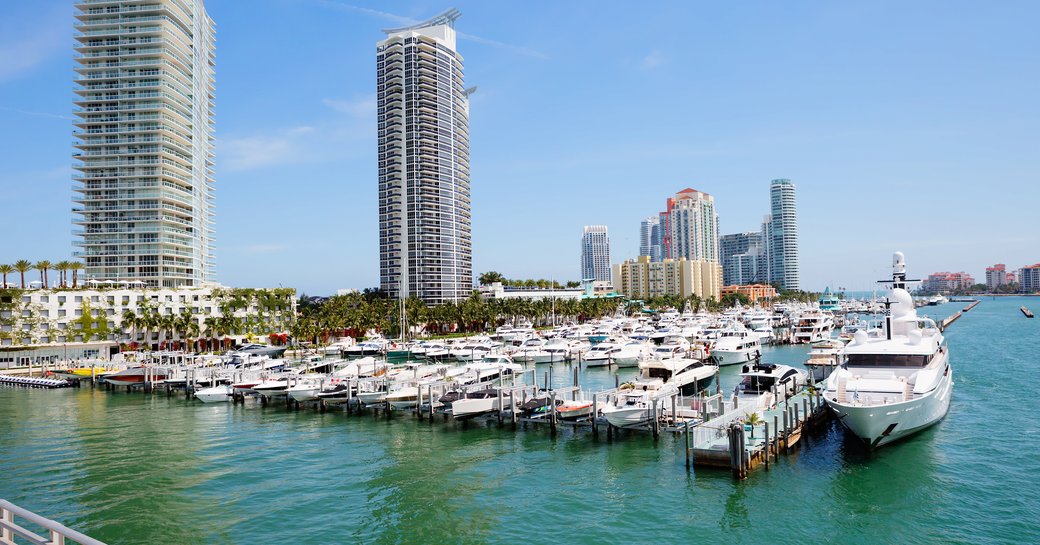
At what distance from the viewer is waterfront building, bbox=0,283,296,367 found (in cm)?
10450

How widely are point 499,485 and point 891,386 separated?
81.5 ft

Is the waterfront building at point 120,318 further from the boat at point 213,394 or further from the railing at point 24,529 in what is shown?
the railing at point 24,529

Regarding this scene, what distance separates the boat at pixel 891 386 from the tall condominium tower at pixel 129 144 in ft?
469

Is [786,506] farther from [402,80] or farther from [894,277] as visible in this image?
[402,80]

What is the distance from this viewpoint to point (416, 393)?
187 feet

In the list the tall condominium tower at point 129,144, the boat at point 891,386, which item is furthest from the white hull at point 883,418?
the tall condominium tower at point 129,144

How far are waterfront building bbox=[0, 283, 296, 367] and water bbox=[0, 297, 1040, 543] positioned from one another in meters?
65.0

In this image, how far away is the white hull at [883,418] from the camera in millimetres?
36156

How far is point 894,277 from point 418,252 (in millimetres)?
150808

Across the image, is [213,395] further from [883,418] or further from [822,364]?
[822,364]

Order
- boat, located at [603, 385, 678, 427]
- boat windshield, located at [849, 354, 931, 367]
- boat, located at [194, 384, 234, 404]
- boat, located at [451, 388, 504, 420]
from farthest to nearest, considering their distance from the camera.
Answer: boat, located at [194, 384, 234, 404] < boat, located at [451, 388, 504, 420] < boat, located at [603, 385, 678, 427] < boat windshield, located at [849, 354, 931, 367]

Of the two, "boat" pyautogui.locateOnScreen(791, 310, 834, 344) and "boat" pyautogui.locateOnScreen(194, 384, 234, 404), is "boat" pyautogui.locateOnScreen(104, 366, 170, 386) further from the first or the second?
"boat" pyautogui.locateOnScreen(791, 310, 834, 344)

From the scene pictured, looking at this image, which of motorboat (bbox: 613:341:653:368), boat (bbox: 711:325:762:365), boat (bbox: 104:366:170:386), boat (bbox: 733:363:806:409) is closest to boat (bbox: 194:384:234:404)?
boat (bbox: 104:366:170:386)

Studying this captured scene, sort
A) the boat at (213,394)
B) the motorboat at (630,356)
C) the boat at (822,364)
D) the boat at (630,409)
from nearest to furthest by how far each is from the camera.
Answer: the boat at (630,409)
the boat at (213,394)
the boat at (822,364)
the motorboat at (630,356)
